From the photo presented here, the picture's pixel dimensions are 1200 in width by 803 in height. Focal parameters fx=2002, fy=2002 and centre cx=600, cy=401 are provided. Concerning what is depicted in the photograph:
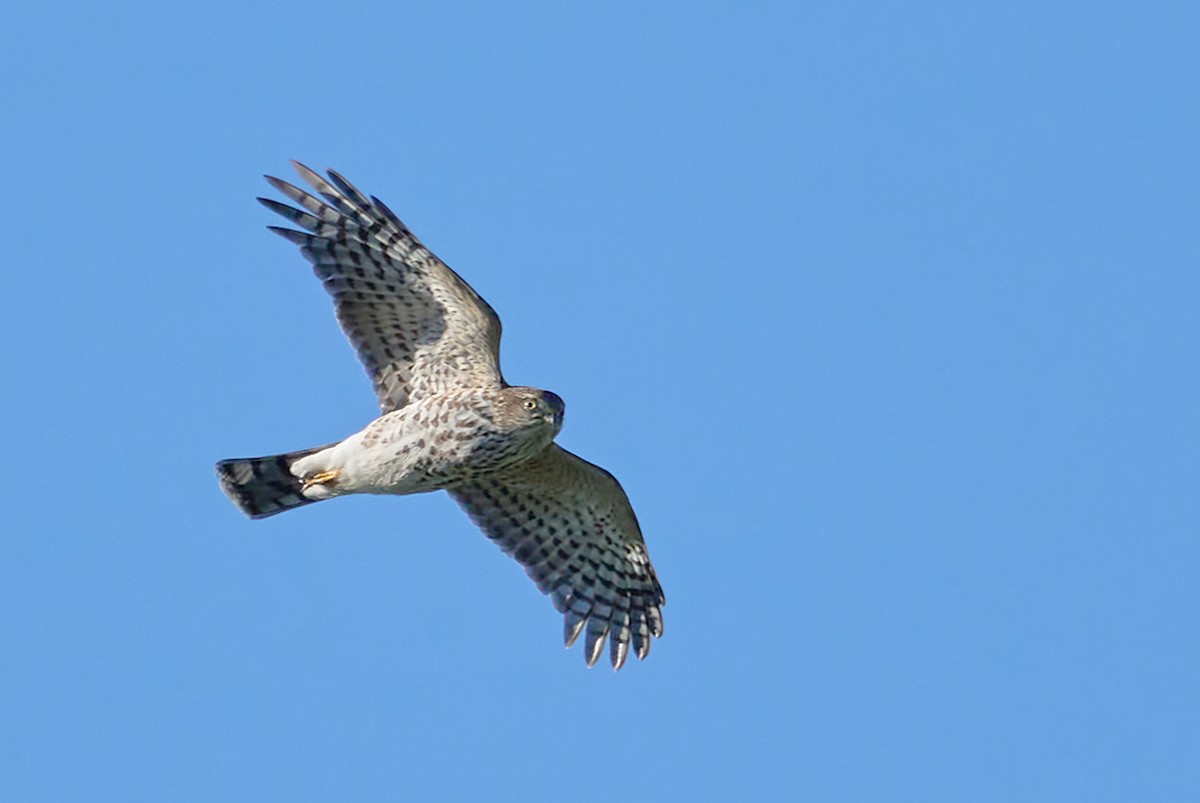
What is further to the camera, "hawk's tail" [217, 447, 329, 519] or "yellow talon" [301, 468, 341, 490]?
"hawk's tail" [217, 447, 329, 519]

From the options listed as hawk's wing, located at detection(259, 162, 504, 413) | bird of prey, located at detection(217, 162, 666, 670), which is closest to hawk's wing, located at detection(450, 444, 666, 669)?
bird of prey, located at detection(217, 162, 666, 670)

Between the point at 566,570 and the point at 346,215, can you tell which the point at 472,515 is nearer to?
the point at 566,570

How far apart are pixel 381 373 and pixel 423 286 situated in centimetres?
70

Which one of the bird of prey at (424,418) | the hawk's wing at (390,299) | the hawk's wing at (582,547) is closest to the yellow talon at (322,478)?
the bird of prey at (424,418)

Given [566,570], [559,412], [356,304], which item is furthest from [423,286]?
[566,570]

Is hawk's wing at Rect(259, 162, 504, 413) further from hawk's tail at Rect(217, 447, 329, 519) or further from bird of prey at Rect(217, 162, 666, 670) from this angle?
hawk's tail at Rect(217, 447, 329, 519)

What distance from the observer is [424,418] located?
13609mm

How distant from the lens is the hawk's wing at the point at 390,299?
1391 cm

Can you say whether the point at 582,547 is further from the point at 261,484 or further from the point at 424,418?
the point at 261,484

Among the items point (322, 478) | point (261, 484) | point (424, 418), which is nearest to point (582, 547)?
point (424, 418)

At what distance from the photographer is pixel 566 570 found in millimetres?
14977

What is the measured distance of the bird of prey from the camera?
1350cm

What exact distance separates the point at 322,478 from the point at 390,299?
4.38 ft

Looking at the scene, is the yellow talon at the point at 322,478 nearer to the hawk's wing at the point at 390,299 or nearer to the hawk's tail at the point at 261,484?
the hawk's tail at the point at 261,484
